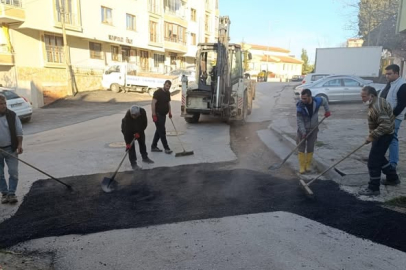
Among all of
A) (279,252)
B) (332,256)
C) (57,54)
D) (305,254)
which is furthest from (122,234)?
(57,54)

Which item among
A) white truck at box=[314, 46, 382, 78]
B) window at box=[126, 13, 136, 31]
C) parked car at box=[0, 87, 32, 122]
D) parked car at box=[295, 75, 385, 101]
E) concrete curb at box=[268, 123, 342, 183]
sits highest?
window at box=[126, 13, 136, 31]

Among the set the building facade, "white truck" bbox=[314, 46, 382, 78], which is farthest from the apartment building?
the building facade

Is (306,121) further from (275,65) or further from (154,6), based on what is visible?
(275,65)

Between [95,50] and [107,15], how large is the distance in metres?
3.30

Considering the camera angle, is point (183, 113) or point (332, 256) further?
point (183, 113)

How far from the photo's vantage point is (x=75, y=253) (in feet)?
11.1

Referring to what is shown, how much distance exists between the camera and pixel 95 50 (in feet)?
86.2

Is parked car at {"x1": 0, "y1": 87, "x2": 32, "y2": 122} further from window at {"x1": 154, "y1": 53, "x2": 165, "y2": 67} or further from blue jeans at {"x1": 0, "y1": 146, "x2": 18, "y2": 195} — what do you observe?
window at {"x1": 154, "y1": 53, "x2": 165, "y2": 67}

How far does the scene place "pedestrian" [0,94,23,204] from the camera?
15.0 ft

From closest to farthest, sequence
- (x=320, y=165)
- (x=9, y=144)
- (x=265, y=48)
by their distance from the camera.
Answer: (x=9, y=144) → (x=320, y=165) → (x=265, y=48)

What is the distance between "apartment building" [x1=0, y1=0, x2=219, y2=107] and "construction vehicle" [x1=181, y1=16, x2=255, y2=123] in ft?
34.0

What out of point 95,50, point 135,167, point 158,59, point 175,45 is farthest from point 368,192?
point 175,45

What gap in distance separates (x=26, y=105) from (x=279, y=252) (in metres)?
12.4

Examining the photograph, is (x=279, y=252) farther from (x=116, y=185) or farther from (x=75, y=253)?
(x=116, y=185)
